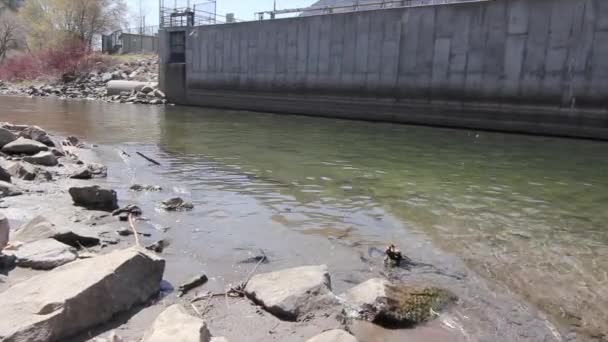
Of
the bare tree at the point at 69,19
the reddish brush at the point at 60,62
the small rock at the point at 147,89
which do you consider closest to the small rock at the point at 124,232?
the small rock at the point at 147,89

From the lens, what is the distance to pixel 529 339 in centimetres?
367

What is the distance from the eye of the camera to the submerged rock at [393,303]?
3.73 m

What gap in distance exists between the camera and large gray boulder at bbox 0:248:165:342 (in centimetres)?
287

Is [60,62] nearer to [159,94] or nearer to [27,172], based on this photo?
[159,94]

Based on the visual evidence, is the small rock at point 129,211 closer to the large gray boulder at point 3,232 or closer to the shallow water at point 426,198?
the shallow water at point 426,198

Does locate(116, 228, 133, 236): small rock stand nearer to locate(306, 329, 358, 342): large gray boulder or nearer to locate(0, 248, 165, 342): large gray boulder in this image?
locate(0, 248, 165, 342): large gray boulder

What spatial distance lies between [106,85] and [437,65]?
2996 cm

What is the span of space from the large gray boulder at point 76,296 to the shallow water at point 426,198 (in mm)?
1431

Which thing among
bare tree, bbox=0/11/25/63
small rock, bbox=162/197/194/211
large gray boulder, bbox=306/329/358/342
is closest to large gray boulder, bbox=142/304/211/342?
large gray boulder, bbox=306/329/358/342

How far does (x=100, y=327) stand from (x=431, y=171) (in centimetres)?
851

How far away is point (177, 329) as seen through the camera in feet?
9.62

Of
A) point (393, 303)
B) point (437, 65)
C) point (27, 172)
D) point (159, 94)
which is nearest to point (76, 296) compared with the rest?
point (393, 303)

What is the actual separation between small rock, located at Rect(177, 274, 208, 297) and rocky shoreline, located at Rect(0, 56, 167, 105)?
3066 centimetres

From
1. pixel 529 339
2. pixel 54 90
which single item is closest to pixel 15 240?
pixel 529 339
